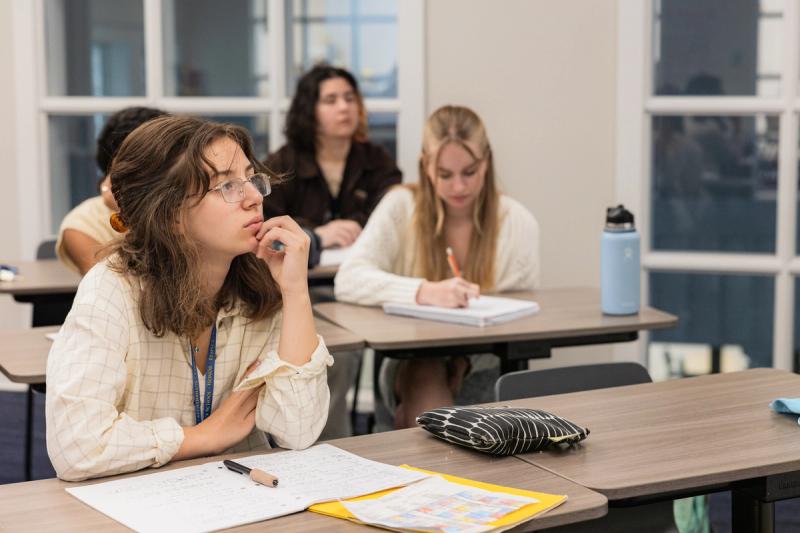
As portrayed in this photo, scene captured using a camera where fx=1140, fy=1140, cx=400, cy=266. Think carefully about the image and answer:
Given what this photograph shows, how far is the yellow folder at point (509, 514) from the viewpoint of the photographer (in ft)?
4.99

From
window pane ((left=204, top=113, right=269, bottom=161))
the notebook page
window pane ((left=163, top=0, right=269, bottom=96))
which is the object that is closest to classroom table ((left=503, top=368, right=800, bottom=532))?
the notebook page

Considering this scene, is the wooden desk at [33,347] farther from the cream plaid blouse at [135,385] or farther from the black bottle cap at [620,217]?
the black bottle cap at [620,217]

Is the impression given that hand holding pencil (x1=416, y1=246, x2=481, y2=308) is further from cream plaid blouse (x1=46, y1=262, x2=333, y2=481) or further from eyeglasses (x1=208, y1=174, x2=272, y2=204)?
eyeglasses (x1=208, y1=174, x2=272, y2=204)

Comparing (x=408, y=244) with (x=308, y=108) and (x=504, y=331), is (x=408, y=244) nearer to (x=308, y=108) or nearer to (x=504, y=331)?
(x=504, y=331)

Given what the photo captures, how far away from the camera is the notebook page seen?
5.06 ft

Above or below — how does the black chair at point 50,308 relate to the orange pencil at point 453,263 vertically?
below

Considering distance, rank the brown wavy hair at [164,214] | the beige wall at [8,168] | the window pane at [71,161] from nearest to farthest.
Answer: the brown wavy hair at [164,214]
the beige wall at [8,168]
the window pane at [71,161]

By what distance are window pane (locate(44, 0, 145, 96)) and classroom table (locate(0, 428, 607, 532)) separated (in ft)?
10.9

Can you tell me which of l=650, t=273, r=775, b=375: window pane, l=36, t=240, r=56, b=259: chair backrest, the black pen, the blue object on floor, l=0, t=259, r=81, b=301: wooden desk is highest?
l=36, t=240, r=56, b=259: chair backrest

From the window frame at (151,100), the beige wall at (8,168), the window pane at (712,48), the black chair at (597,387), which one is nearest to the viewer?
the black chair at (597,387)

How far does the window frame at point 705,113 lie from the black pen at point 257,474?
2.94m

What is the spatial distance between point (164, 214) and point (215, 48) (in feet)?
10.0

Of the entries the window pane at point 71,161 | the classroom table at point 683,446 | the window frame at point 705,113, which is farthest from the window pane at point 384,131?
the classroom table at point 683,446

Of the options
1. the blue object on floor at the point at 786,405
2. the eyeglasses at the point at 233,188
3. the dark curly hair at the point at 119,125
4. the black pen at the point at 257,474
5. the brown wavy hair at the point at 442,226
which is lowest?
the black pen at the point at 257,474
